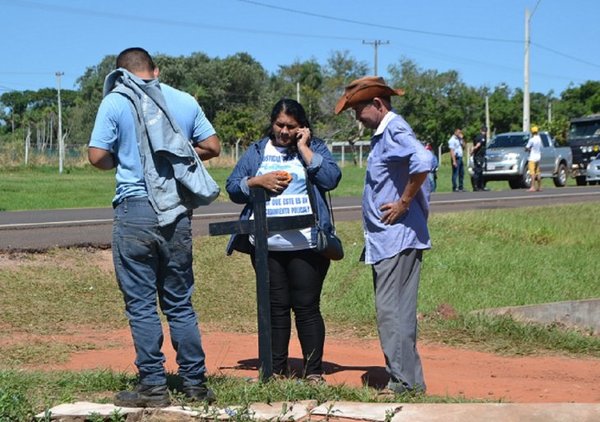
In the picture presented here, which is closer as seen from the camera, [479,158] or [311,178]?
[311,178]

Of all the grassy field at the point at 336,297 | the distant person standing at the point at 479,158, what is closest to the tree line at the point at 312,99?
the distant person standing at the point at 479,158

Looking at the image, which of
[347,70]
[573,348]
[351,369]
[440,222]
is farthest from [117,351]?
[347,70]

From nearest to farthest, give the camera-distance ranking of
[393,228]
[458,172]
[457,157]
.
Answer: [393,228], [457,157], [458,172]

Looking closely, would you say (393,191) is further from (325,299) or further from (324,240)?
(325,299)

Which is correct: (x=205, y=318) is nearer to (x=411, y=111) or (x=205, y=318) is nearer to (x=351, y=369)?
(x=351, y=369)

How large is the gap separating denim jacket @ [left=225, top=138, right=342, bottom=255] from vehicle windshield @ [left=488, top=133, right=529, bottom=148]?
2562 centimetres

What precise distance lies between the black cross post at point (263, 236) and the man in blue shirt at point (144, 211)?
0.69 m

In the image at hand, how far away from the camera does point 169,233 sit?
5.32 m

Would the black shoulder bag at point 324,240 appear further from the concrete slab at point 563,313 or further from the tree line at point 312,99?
the tree line at point 312,99

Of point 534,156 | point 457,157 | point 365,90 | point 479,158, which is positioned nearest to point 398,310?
point 365,90

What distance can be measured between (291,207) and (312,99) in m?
68.3

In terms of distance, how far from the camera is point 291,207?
245 inches

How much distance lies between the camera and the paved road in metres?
12.3

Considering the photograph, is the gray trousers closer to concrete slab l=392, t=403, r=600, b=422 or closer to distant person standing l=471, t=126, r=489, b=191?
concrete slab l=392, t=403, r=600, b=422
